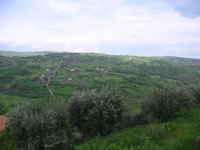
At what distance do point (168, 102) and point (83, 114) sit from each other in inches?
709

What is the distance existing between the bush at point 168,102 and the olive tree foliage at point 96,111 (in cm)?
835

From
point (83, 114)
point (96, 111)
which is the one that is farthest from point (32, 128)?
point (96, 111)

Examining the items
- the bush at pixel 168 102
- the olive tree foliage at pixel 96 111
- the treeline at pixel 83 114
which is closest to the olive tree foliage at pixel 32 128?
the treeline at pixel 83 114

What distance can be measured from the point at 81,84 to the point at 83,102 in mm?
125688

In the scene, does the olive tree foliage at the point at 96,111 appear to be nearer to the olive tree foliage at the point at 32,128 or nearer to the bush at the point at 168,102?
the olive tree foliage at the point at 32,128

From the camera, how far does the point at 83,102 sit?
3111 centimetres

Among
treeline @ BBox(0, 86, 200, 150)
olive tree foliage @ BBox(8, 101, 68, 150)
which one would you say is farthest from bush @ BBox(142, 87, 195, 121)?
olive tree foliage @ BBox(8, 101, 68, 150)

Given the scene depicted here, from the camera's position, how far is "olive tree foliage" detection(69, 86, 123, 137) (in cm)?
2961

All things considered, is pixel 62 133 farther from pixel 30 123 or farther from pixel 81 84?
pixel 81 84

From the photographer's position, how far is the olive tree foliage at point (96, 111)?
29.6 metres

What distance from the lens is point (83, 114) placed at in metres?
31.3

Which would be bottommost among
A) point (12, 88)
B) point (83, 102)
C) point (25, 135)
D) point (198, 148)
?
point (12, 88)

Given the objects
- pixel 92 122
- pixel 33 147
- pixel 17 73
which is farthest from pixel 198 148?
pixel 17 73

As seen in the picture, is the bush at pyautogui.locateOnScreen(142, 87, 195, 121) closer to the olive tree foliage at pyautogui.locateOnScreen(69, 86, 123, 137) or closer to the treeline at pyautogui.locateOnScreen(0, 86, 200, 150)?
the treeline at pyautogui.locateOnScreen(0, 86, 200, 150)
